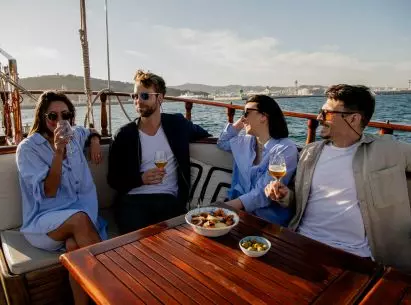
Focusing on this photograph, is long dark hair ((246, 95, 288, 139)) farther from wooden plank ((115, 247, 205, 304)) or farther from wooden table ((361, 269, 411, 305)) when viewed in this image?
wooden plank ((115, 247, 205, 304))

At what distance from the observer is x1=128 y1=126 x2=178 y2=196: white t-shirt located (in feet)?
8.53

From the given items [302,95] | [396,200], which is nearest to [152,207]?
[396,200]

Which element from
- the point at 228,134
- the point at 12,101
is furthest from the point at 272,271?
the point at 12,101

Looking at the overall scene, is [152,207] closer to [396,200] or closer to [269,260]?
[269,260]

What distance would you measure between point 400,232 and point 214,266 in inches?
49.8

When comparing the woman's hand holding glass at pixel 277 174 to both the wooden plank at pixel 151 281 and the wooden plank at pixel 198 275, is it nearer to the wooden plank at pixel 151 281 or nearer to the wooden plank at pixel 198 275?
the wooden plank at pixel 198 275

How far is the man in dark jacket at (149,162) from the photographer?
2.43 meters

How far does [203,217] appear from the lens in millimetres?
1585

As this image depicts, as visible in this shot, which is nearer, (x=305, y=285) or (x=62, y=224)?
(x=305, y=285)

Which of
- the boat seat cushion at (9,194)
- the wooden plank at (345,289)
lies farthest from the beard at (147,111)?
the wooden plank at (345,289)

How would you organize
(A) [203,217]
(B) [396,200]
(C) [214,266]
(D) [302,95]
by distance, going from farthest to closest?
(D) [302,95]
(B) [396,200]
(A) [203,217]
(C) [214,266]

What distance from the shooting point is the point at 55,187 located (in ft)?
6.50

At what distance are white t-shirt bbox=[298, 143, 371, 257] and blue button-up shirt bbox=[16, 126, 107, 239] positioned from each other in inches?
58.8

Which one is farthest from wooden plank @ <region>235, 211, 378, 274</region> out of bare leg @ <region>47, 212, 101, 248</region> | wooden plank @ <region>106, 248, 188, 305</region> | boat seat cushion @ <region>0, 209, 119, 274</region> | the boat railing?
boat seat cushion @ <region>0, 209, 119, 274</region>
